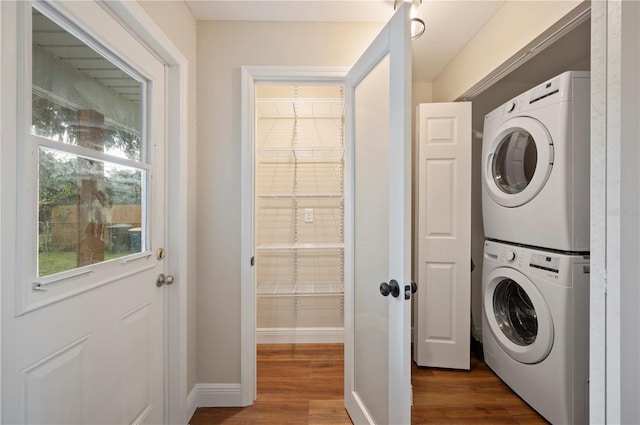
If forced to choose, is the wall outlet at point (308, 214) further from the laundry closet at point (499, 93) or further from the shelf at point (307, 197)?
the laundry closet at point (499, 93)

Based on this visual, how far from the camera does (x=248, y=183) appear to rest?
5.38 ft

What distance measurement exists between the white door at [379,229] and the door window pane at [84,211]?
1.09 m

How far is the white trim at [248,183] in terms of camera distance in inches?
64.2

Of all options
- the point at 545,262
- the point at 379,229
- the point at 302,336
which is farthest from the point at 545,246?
the point at 302,336

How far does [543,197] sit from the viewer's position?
1484 mm

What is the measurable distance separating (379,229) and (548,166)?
41.4 inches

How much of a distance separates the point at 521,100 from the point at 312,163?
158cm

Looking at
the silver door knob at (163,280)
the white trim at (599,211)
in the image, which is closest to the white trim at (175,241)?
the silver door knob at (163,280)

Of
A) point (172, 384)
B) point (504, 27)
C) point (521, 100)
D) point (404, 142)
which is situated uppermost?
point (504, 27)

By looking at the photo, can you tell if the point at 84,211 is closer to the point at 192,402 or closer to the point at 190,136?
the point at 190,136

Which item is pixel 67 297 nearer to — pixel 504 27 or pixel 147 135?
pixel 147 135

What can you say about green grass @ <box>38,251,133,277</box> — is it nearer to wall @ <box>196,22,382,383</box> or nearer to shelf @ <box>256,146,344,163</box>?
wall @ <box>196,22,382,383</box>

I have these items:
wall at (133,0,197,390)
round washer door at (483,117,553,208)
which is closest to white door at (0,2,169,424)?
wall at (133,0,197,390)

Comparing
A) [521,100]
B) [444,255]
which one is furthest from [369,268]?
[521,100]
